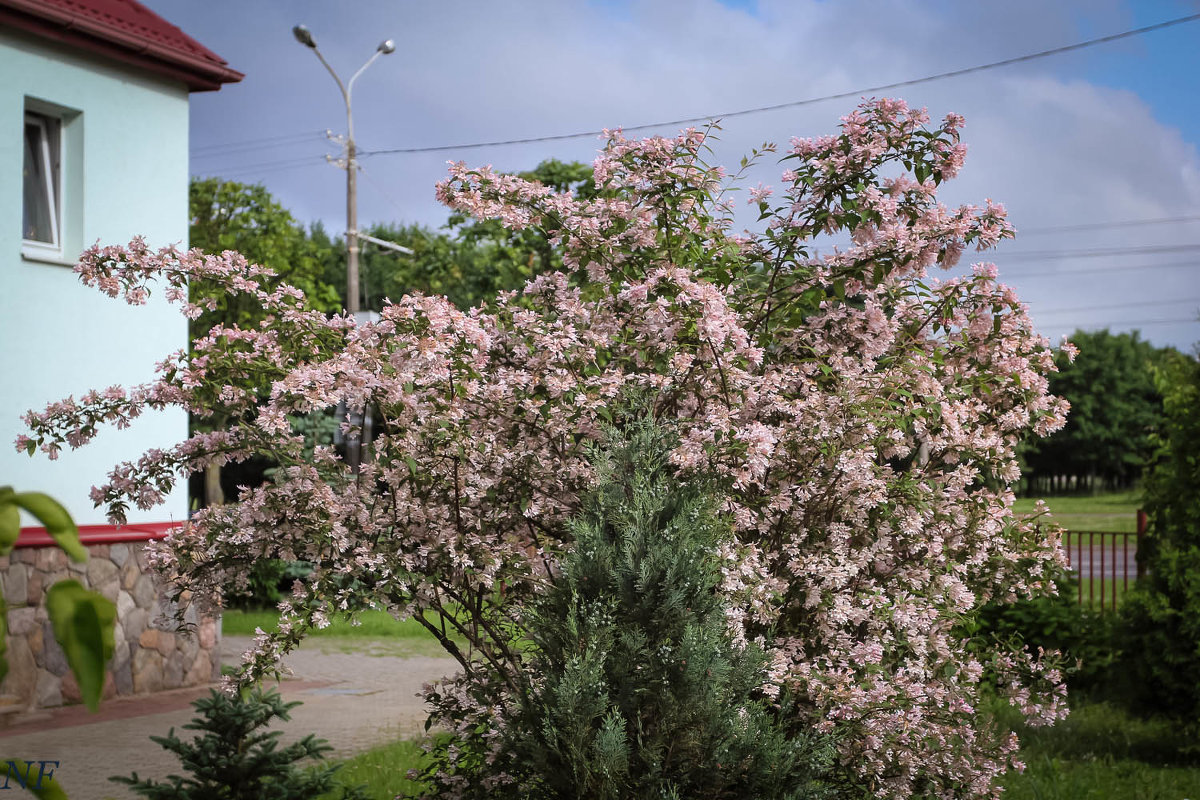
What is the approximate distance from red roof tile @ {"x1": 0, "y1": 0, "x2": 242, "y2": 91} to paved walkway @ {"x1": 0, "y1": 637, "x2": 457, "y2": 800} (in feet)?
18.9

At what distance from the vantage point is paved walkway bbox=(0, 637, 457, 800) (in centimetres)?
729

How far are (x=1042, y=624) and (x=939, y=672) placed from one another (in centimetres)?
583

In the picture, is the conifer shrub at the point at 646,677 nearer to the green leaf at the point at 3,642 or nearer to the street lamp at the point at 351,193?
the green leaf at the point at 3,642

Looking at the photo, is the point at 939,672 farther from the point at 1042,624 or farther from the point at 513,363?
the point at 1042,624

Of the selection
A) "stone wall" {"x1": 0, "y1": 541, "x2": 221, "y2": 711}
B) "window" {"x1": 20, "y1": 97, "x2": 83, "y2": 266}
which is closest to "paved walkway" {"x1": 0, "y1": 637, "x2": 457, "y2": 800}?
"stone wall" {"x1": 0, "y1": 541, "x2": 221, "y2": 711}

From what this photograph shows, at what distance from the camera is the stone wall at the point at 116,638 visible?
8914mm

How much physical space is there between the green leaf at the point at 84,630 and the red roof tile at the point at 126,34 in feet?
31.8

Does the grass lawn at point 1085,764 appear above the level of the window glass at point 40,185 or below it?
below

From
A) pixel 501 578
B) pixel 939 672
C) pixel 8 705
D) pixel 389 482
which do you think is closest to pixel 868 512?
pixel 939 672

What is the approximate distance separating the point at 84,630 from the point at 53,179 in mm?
10029

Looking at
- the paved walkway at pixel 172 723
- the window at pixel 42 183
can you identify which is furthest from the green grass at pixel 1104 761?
the window at pixel 42 183

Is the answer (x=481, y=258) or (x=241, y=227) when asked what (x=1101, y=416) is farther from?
(x=241, y=227)

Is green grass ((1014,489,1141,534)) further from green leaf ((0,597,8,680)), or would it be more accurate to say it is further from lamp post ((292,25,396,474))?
green leaf ((0,597,8,680))

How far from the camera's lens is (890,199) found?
16.0 feet
